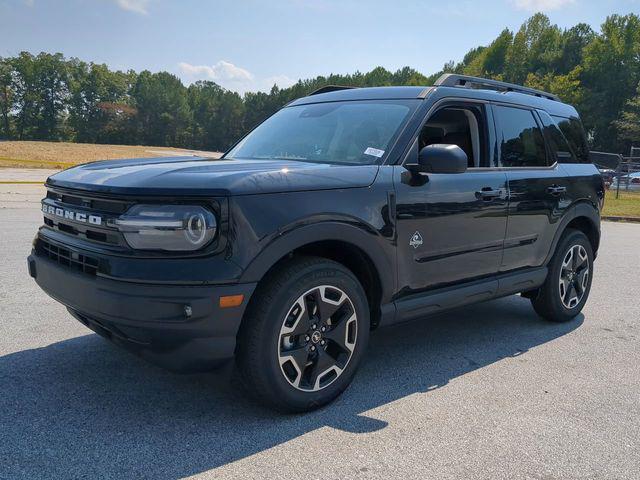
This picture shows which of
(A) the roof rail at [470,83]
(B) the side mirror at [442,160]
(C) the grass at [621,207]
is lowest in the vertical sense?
(C) the grass at [621,207]

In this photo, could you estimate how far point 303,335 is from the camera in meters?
3.10

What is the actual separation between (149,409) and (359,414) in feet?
3.79

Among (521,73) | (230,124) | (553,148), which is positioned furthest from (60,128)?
(553,148)

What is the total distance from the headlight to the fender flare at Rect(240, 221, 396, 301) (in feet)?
0.92

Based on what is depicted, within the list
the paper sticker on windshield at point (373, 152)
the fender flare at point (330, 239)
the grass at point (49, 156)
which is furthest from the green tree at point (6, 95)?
the fender flare at point (330, 239)

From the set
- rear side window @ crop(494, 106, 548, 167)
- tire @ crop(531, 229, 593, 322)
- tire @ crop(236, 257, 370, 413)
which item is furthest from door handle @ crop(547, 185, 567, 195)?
tire @ crop(236, 257, 370, 413)

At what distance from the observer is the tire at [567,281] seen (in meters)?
4.95

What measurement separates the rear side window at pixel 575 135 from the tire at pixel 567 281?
0.76m

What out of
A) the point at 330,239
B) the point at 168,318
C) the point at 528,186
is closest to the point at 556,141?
the point at 528,186

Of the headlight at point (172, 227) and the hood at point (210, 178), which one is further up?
the hood at point (210, 178)

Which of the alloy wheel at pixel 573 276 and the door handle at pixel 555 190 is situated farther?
the alloy wheel at pixel 573 276

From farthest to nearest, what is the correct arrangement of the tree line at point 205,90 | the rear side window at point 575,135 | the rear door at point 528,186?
the tree line at point 205,90, the rear side window at point 575,135, the rear door at point 528,186

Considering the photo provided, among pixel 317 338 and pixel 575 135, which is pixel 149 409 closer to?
pixel 317 338

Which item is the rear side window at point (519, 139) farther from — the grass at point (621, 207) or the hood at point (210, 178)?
the grass at point (621, 207)
